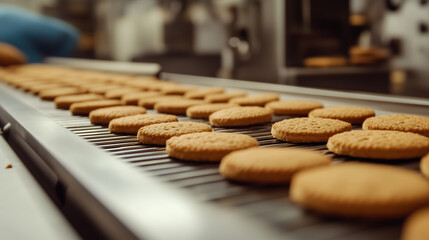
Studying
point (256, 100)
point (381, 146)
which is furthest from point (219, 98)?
point (381, 146)

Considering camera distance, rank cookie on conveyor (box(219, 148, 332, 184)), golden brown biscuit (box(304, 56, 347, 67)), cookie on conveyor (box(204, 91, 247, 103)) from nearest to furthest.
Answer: cookie on conveyor (box(219, 148, 332, 184)) < cookie on conveyor (box(204, 91, 247, 103)) < golden brown biscuit (box(304, 56, 347, 67))

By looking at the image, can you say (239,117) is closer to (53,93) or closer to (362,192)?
(362,192)

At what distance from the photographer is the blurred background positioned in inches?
111

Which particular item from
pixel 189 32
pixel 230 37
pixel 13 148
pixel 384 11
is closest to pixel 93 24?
pixel 189 32

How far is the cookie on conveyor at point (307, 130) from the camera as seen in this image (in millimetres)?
1030

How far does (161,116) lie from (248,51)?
264 centimetres

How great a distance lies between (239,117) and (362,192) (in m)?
0.74

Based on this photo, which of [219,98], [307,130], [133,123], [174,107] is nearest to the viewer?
[307,130]

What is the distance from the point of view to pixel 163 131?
108cm

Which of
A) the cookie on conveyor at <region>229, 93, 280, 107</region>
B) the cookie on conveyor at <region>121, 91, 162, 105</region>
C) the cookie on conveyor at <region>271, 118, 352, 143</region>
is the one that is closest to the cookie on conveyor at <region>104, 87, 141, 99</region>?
the cookie on conveyor at <region>121, 91, 162, 105</region>

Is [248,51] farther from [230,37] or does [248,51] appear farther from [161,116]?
[161,116]

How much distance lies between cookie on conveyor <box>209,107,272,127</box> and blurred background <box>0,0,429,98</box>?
0.86m

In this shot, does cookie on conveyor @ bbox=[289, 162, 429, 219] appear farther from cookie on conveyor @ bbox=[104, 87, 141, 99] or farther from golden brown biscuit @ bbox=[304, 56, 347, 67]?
golden brown biscuit @ bbox=[304, 56, 347, 67]

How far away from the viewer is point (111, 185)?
64 centimetres
